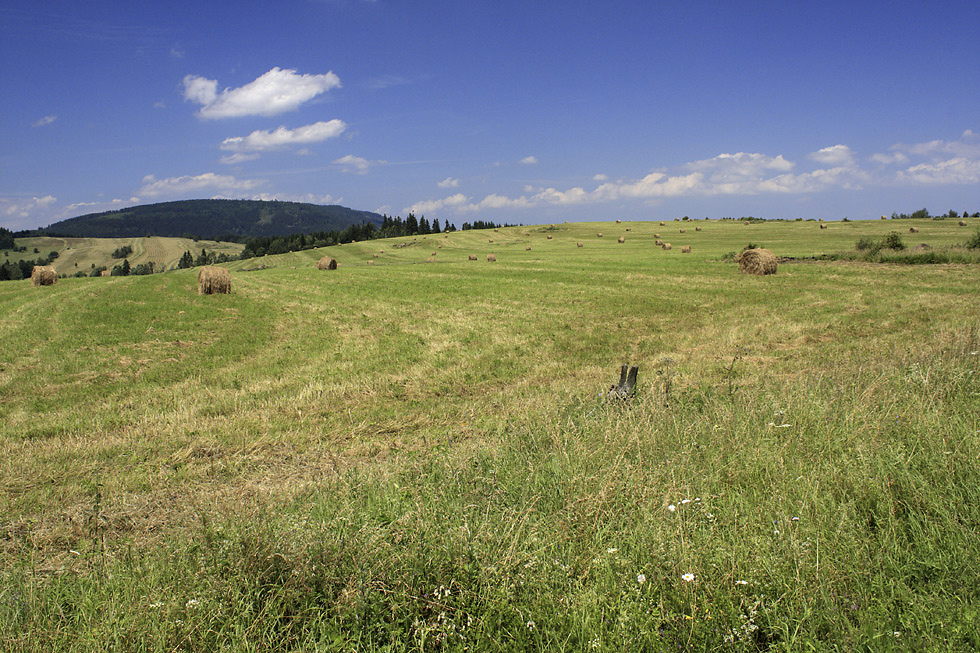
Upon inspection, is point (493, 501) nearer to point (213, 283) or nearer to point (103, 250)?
point (213, 283)

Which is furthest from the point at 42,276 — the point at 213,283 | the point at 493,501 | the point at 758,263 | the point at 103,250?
the point at 103,250

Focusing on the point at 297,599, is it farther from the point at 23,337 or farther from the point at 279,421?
the point at 23,337

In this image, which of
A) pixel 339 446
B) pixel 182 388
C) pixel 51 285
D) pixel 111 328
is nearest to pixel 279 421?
pixel 339 446

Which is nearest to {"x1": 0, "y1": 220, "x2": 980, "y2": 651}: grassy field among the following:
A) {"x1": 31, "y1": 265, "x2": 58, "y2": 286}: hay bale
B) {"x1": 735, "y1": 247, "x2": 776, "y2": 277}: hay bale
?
{"x1": 735, "y1": 247, "x2": 776, "y2": 277}: hay bale

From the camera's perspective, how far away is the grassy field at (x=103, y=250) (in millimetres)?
144875

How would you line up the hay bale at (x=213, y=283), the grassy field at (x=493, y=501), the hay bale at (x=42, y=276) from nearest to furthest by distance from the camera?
the grassy field at (x=493, y=501)
the hay bale at (x=213, y=283)
the hay bale at (x=42, y=276)

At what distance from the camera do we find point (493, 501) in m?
5.07

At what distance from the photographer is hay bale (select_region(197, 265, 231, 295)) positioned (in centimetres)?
2822

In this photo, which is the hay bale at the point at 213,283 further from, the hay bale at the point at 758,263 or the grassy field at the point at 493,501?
the hay bale at the point at 758,263

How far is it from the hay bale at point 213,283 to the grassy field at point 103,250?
12512 centimetres

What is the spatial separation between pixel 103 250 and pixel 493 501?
680 feet

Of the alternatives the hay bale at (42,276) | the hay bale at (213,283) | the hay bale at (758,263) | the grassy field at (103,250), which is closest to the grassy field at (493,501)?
the hay bale at (213,283)

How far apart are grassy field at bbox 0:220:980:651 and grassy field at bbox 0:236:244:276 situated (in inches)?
5808

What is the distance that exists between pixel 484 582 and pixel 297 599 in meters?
1.38
